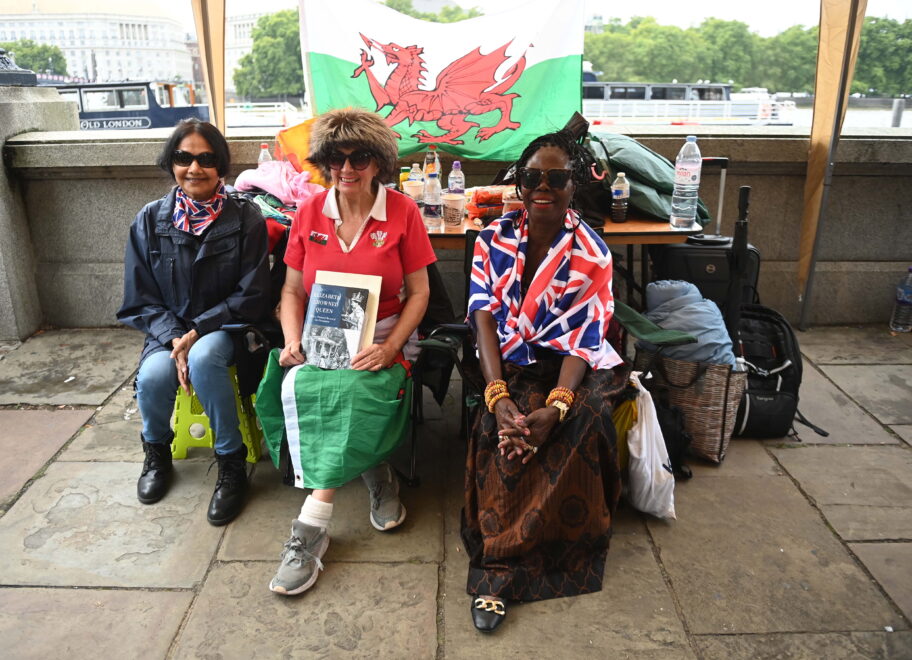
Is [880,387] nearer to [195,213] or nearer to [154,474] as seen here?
[195,213]

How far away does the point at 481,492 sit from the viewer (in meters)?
2.39

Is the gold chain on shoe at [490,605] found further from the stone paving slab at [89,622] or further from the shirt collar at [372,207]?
the shirt collar at [372,207]

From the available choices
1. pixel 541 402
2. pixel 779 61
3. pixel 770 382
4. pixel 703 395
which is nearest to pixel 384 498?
pixel 541 402

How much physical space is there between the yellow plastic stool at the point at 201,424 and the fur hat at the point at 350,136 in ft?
3.48

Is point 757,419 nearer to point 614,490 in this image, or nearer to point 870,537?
point 870,537

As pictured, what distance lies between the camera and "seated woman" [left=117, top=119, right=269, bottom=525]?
273cm

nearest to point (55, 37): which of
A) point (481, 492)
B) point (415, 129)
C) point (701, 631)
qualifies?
point (415, 129)

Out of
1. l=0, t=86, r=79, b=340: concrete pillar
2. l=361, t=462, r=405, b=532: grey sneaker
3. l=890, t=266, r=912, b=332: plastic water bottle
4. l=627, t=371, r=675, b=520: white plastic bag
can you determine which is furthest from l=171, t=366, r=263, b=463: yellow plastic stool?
l=890, t=266, r=912, b=332: plastic water bottle

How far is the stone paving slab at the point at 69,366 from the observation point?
3.80 meters

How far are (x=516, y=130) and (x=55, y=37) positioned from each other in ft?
25.1

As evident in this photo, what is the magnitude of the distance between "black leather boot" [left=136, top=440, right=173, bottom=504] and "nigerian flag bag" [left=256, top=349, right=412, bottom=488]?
72 cm

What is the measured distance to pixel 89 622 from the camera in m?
2.17

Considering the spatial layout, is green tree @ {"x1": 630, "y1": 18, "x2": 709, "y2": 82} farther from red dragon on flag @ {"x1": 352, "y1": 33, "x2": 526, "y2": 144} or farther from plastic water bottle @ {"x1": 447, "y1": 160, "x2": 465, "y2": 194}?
plastic water bottle @ {"x1": 447, "y1": 160, "x2": 465, "y2": 194}

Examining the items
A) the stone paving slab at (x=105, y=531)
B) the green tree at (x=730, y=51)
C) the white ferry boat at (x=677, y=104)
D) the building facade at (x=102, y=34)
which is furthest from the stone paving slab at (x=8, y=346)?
the green tree at (x=730, y=51)
